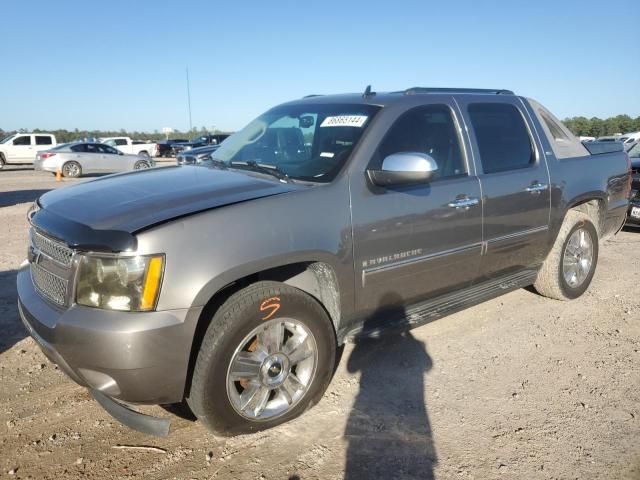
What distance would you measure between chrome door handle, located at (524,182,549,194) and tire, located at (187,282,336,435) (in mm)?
2184

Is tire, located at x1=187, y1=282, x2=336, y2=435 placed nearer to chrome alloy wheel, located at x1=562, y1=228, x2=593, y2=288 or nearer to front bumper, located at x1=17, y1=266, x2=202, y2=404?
front bumper, located at x1=17, y1=266, x2=202, y2=404

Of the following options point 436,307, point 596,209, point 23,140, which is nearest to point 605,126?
point 23,140

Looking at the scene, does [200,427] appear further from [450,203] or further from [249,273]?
[450,203]

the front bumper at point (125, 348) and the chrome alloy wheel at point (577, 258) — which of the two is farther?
the chrome alloy wheel at point (577, 258)

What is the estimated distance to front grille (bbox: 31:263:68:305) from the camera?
252 centimetres

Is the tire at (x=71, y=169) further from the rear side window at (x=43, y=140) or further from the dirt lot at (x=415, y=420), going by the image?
the dirt lot at (x=415, y=420)

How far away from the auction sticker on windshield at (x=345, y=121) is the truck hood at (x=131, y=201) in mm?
715

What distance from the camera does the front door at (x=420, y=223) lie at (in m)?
3.06

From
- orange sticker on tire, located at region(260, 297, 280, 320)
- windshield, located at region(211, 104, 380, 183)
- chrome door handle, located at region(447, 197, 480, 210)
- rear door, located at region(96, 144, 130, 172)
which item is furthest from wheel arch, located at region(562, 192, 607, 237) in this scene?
rear door, located at region(96, 144, 130, 172)

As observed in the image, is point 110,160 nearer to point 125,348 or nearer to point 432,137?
point 432,137

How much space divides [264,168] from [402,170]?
0.95 m

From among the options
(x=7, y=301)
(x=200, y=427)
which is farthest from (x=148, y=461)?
(x=7, y=301)

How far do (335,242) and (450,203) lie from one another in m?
1.03

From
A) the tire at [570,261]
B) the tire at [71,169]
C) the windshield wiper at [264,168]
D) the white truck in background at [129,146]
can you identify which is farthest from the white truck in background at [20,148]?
the tire at [570,261]
